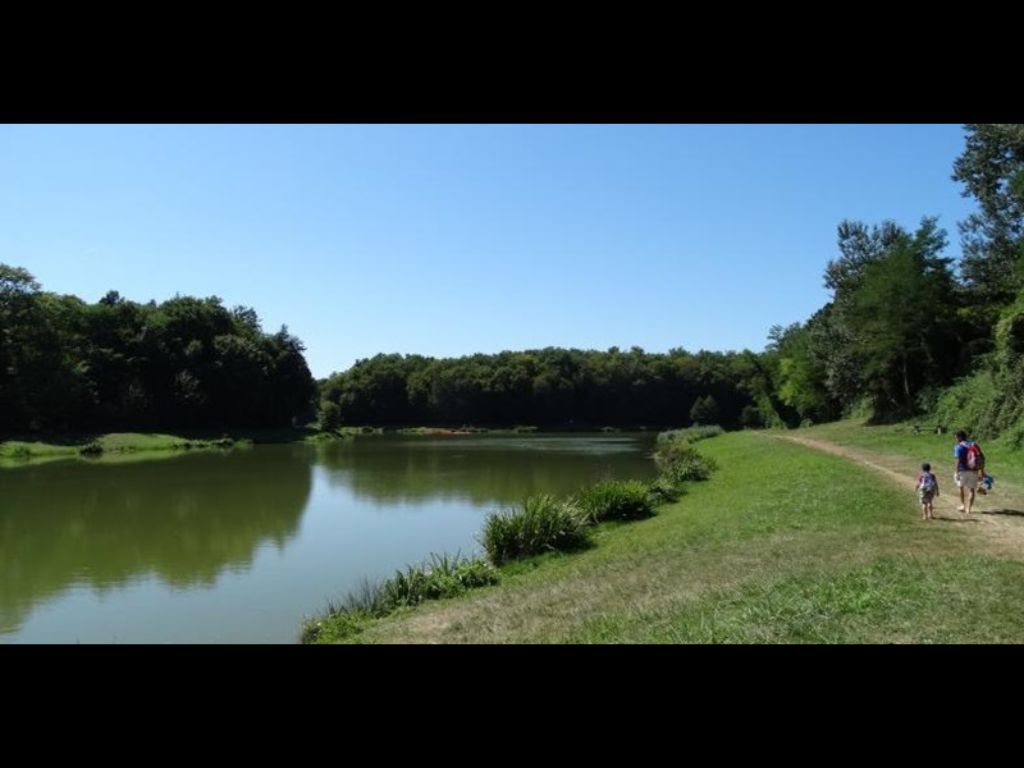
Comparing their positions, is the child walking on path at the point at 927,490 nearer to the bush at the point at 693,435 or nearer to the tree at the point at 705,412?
the bush at the point at 693,435

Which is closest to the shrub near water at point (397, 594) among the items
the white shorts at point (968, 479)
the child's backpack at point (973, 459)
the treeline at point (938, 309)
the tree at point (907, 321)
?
the white shorts at point (968, 479)

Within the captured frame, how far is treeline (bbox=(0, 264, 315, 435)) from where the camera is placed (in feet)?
164

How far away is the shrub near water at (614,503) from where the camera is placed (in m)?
17.5

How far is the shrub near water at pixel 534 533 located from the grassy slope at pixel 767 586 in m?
0.56

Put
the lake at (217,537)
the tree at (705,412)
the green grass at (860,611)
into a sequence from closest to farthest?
the green grass at (860,611)
the lake at (217,537)
the tree at (705,412)

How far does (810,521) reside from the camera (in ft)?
44.6

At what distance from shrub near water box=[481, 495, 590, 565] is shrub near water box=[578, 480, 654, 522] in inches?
96.7

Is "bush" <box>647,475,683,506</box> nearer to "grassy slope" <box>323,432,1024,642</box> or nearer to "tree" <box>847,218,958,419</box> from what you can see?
"grassy slope" <box>323,432,1024,642</box>

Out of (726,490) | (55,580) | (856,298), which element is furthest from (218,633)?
A: (856,298)

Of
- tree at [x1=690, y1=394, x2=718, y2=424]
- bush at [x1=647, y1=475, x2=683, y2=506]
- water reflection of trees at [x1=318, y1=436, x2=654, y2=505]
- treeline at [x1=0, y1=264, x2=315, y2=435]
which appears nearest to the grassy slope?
bush at [x1=647, y1=475, x2=683, y2=506]

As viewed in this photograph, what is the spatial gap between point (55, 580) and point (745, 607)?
1184 cm

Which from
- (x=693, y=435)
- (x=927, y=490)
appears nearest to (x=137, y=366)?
(x=693, y=435)

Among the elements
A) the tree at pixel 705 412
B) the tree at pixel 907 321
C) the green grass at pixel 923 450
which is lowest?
the green grass at pixel 923 450
